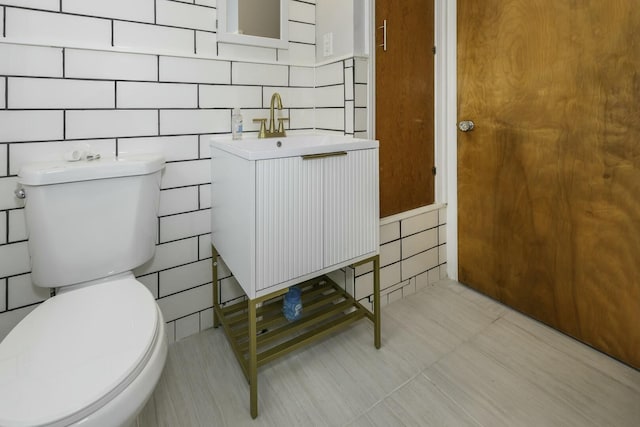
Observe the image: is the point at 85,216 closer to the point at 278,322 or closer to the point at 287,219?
the point at 287,219

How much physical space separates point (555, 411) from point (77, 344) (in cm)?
148

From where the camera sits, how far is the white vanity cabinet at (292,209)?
118 cm

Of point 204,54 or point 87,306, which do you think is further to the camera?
point 204,54

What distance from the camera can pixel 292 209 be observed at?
1240mm

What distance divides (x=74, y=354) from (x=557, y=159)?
1.85 meters

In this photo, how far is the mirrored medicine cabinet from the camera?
157 cm

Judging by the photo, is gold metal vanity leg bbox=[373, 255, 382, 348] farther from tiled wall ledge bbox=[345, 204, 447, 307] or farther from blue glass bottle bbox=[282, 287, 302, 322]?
blue glass bottle bbox=[282, 287, 302, 322]

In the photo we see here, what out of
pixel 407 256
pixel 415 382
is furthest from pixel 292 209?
pixel 407 256

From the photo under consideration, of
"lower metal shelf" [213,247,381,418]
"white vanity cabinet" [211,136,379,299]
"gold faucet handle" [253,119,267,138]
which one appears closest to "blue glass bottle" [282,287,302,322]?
"lower metal shelf" [213,247,381,418]

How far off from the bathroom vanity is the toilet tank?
319 mm

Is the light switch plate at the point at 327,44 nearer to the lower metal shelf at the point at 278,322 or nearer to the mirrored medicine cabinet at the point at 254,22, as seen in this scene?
the mirrored medicine cabinet at the point at 254,22

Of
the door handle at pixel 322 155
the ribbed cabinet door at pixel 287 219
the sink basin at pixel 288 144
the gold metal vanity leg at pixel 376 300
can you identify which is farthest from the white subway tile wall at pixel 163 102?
the ribbed cabinet door at pixel 287 219

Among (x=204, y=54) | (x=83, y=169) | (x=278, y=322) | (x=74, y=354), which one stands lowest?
(x=278, y=322)

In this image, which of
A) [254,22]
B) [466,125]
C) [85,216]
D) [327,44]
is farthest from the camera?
[466,125]
